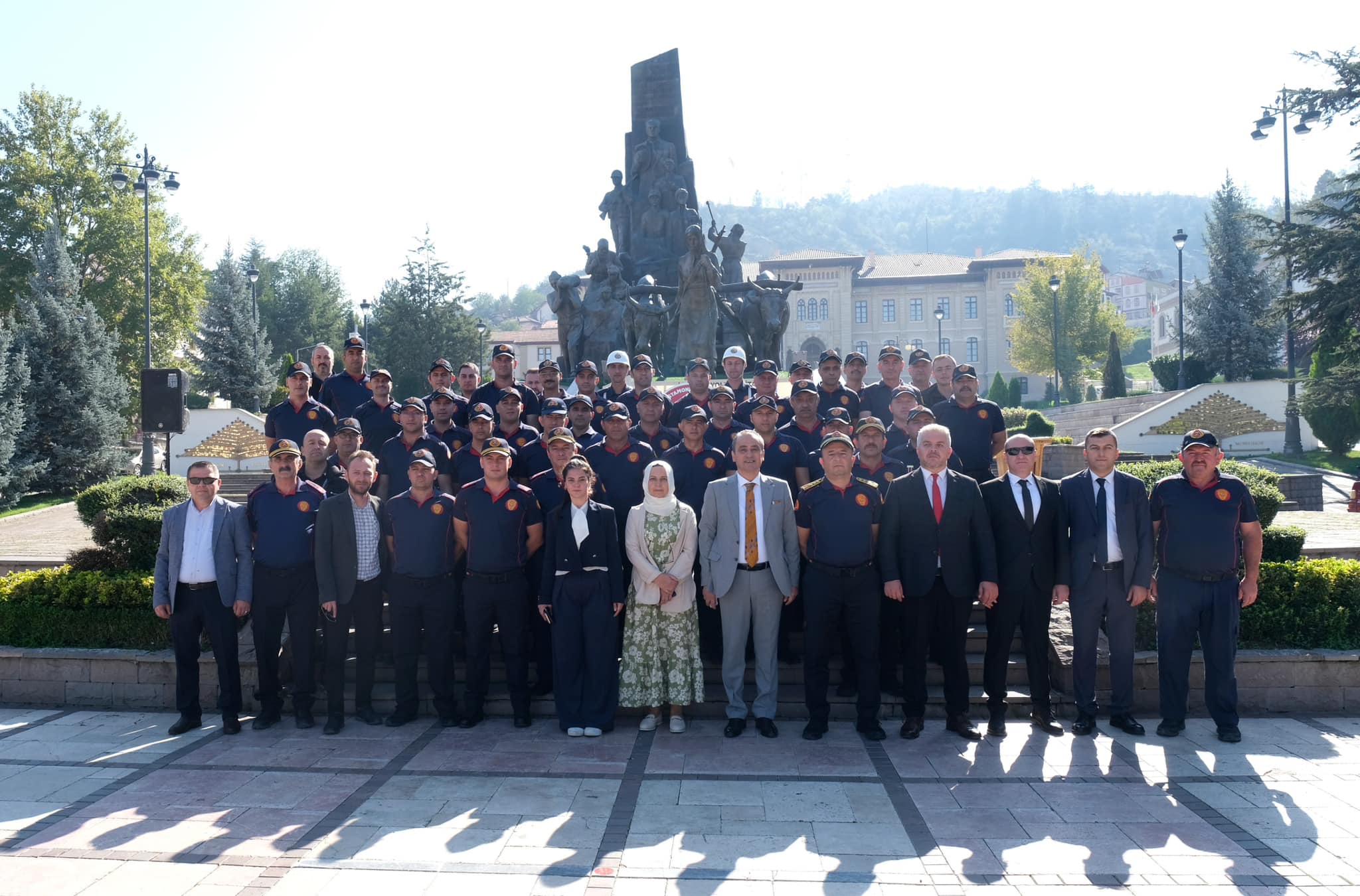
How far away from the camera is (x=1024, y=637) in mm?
6938

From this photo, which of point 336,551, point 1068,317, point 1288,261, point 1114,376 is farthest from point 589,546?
point 1068,317

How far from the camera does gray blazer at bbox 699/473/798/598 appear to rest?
6.80 meters

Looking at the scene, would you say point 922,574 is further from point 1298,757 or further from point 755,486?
point 1298,757

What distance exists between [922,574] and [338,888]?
13.4 ft

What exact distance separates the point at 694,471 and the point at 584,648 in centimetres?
167

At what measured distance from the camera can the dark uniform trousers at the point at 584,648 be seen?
22.6 ft

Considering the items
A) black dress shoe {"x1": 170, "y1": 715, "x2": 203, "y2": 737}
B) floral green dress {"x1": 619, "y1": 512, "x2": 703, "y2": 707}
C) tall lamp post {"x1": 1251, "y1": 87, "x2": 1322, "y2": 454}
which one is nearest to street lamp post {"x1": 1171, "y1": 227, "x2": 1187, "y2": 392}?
tall lamp post {"x1": 1251, "y1": 87, "x2": 1322, "y2": 454}

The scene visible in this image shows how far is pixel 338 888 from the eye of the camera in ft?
14.8

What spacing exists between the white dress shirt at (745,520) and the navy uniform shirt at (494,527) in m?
1.60

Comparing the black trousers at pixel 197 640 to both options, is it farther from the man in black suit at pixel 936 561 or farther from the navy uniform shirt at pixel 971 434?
the navy uniform shirt at pixel 971 434

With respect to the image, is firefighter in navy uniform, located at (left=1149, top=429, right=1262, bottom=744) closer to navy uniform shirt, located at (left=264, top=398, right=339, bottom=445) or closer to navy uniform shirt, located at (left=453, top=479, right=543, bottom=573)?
navy uniform shirt, located at (left=453, top=479, right=543, bottom=573)

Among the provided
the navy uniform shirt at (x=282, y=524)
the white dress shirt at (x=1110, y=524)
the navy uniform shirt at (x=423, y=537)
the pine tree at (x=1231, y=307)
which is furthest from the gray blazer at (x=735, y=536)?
the pine tree at (x=1231, y=307)

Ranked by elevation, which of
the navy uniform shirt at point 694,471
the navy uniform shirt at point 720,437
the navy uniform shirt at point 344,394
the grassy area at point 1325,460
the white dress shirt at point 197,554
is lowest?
the grassy area at point 1325,460

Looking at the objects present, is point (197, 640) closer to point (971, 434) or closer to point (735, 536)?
point (735, 536)
